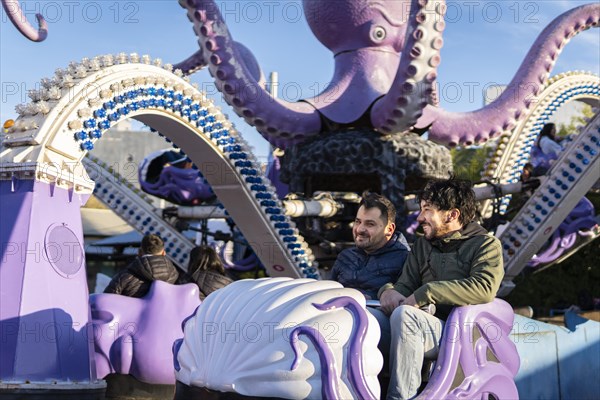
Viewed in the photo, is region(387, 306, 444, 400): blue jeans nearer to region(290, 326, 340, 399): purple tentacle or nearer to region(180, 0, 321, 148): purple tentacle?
region(290, 326, 340, 399): purple tentacle

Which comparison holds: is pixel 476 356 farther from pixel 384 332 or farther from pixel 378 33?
pixel 378 33

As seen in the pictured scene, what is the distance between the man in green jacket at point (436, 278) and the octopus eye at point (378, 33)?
604 cm

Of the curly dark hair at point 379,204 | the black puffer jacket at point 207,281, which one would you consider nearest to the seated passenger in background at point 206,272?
the black puffer jacket at point 207,281

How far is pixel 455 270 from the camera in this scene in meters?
3.34

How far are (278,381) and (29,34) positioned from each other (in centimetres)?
371

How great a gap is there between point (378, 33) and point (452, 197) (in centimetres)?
621

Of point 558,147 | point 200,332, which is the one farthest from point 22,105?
point 558,147

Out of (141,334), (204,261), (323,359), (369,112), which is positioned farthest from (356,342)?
(369,112)

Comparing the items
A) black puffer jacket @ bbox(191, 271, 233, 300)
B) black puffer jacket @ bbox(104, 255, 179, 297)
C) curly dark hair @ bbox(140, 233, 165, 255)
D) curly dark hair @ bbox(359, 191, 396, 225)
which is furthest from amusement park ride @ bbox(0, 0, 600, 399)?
curly dark hair @ bbox(359, 191, 396, 225)

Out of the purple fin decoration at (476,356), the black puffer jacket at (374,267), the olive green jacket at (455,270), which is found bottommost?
the purple fin decoration at (476,356)

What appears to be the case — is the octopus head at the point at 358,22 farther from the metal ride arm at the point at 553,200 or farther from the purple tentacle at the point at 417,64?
the metal ride arm at the point at 553,200

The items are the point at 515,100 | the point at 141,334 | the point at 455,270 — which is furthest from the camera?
the point at 515,100

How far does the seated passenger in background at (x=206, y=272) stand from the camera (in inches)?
231

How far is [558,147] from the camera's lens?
39.8ft
